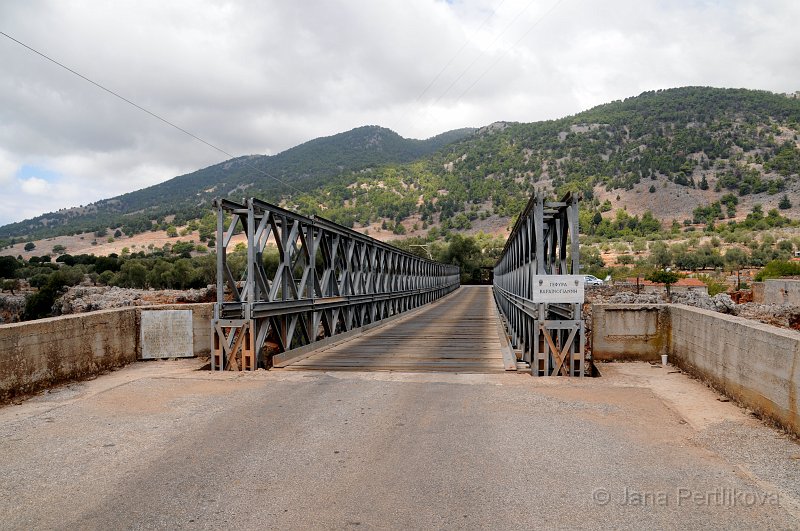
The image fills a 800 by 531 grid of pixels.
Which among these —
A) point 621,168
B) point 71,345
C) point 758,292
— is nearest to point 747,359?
point 71,345

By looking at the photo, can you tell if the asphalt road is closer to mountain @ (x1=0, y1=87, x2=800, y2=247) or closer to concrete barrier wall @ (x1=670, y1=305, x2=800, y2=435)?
concrete barrier wall @ (x1=670, y1=305, x2=800, y2=435)

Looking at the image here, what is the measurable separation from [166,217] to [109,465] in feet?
386

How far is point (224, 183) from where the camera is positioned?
12838cm

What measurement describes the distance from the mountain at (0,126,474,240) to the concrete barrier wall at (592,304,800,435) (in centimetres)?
9478

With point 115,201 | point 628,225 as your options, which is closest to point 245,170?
point 115,201

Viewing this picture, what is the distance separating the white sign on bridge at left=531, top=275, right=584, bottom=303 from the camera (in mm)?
8591

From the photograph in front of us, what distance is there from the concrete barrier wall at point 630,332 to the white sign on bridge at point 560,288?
1.61 meters

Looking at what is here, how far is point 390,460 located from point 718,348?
16.2ft

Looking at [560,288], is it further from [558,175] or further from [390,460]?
[558,175]

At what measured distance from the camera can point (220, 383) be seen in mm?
8211

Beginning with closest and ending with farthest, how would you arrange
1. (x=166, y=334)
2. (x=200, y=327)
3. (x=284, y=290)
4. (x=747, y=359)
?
(x=747, y=359)
(x=166, y=334)
(x=200, y=327)
(x=284, y=290)

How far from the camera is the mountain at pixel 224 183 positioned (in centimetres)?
11550

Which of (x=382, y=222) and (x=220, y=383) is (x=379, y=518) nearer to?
(x=220, y=383)

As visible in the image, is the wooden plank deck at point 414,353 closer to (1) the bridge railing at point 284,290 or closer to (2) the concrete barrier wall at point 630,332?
(1) the bridge railing at point 284,290
